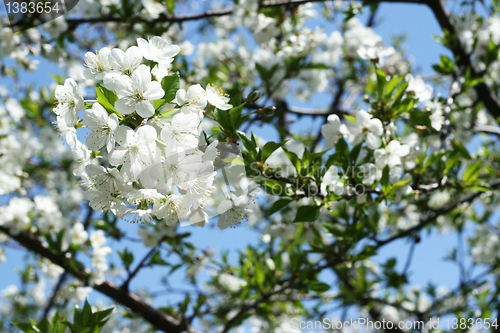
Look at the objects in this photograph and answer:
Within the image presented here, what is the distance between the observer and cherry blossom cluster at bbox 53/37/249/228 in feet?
3.54

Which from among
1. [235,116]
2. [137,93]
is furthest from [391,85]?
[137,93]

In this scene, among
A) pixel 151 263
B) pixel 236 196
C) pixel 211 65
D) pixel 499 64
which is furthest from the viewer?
pixel 211 65

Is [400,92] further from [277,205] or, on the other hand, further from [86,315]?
[86,315]

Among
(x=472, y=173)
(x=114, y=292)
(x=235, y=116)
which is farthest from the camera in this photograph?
(x=114, y=292)

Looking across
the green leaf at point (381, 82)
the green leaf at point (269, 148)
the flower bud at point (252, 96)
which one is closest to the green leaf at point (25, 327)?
the green leaf at point (269, 148)

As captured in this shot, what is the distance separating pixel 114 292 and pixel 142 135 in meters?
1.79

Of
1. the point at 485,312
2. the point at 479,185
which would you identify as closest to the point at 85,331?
the point at 479,185

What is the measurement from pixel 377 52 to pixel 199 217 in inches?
61.2

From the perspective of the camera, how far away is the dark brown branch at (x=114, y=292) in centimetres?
242

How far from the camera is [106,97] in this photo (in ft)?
3.72

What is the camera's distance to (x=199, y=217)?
4.16 feet

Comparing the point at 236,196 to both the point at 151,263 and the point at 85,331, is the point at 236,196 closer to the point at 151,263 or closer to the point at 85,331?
the point at 85,331

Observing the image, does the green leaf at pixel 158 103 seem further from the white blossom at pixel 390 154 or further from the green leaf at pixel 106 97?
the white blossom at pixel 390 154

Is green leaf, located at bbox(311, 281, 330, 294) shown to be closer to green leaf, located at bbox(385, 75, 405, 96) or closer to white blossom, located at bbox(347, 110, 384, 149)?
white blossom, located at bbox(347, 110, 384, 149)
